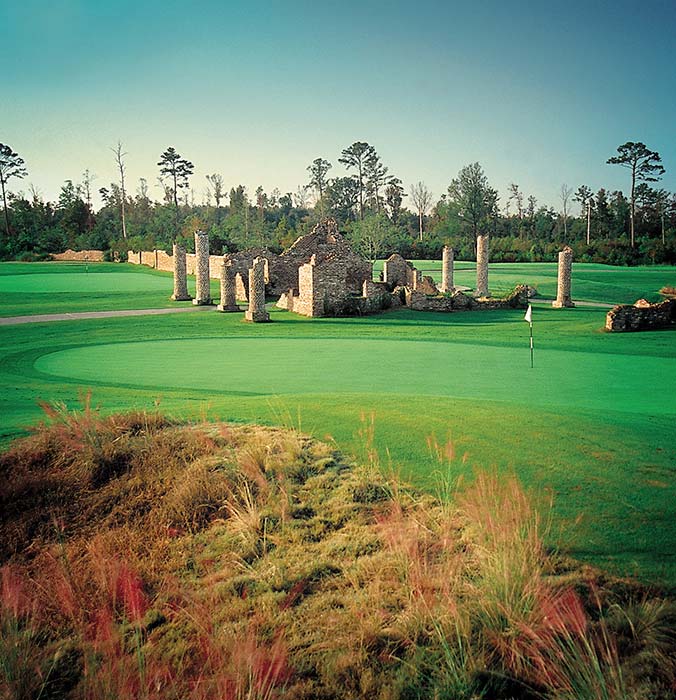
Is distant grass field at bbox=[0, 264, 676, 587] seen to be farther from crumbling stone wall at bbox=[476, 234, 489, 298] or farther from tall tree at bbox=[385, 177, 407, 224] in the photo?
Result: tall tree at bbox=[385, 177, 407, 224]

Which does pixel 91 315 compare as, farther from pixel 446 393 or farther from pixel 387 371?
pixel 446 393

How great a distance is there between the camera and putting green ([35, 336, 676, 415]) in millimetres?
10875

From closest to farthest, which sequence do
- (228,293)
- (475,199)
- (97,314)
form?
(97,314), (228,293), (475,199)

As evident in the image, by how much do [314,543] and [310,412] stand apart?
2.96 meters

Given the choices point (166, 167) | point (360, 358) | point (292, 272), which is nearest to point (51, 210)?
point (166, 167)

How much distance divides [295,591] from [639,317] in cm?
2025

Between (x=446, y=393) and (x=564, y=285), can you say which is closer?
(x=446, y=393)

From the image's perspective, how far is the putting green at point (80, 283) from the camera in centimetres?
4003

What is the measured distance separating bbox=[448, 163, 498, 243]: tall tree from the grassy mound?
73.2 m

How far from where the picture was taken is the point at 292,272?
3788 cm

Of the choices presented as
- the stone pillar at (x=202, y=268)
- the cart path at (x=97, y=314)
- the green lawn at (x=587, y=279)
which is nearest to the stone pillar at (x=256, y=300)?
the cart path at (x=97, y=314)

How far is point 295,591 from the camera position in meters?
5.27

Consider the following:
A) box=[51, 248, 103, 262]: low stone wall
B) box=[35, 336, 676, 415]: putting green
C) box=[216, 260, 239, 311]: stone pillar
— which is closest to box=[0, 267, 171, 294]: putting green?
box=[216, 260, 239, 311]: stone pillar

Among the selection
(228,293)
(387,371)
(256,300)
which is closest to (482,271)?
(228,293)
